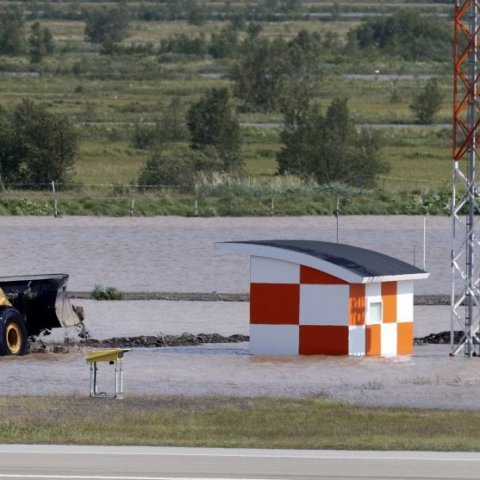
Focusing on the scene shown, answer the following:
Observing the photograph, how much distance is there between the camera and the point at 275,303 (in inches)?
877

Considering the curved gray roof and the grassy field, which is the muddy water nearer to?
the grassy field

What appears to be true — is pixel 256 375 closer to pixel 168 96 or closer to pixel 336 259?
pixel 336 259

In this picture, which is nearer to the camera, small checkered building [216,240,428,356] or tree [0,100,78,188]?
small checkered building [216,240,428,356]

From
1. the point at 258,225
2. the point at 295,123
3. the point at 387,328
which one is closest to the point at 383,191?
the point at 258,225

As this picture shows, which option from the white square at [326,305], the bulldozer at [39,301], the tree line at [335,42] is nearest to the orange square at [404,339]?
the white square at [326,305]

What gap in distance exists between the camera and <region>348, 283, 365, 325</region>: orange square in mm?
22011

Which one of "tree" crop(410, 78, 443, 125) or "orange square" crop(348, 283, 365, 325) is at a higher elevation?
"tree" crop(410, 78, 443, 125)

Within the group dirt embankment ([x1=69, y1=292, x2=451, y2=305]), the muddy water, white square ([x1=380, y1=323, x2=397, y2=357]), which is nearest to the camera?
white square ([x1=380, y1=323, x2=397, y2=357])

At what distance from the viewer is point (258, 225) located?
3862 cm

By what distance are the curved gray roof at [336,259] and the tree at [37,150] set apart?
82.4ft

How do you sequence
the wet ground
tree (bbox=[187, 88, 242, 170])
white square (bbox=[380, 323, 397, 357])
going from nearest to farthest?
the wet ground → white square (bbox=[380, 323, 397, 357]) → tree (bbox=[187, 88, 242, 170])

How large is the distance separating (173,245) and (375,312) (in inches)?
499

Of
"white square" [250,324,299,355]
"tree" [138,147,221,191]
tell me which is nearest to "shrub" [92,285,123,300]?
"white square" [250,324,299,355]

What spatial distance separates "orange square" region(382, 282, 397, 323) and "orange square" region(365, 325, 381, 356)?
229 millimetres
